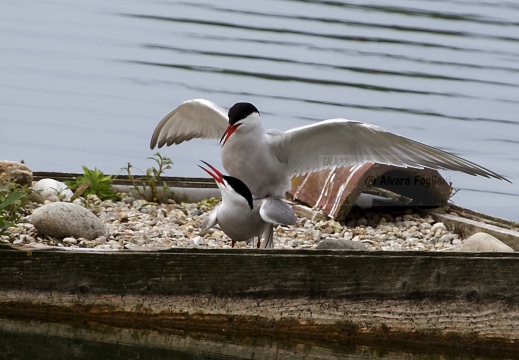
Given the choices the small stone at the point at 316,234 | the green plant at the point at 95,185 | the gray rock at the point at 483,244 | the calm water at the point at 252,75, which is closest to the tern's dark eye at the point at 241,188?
the small stone at the point at 316,234

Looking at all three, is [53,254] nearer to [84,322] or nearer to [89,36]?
[84,322]

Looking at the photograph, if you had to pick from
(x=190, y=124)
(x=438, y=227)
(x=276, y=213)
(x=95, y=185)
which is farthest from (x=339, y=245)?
(x=95, y=185)

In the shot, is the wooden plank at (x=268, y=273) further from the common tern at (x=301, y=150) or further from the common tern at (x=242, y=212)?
the common tern at (x=301, y=150)

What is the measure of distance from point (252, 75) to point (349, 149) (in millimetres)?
6073

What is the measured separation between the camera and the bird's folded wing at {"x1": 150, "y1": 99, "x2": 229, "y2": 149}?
5.76 m

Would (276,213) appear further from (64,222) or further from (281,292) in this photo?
(64,222)

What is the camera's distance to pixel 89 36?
44.9ft

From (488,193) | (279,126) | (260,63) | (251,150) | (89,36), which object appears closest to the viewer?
(251,150)

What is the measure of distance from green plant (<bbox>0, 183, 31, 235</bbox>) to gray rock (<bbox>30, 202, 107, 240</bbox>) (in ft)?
0.33

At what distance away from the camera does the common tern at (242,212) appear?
16.0 ft

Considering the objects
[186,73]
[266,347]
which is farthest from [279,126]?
[266,347]

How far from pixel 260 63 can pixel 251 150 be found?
6.91 m

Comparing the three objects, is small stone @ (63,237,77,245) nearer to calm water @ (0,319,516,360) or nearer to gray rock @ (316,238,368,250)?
calm water @ (0,319,516,360)

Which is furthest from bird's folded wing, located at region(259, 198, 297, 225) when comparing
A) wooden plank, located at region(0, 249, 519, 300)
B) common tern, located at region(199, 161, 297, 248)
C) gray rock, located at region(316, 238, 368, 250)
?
wooden plank, located at region(0, 249, 519, 300)
